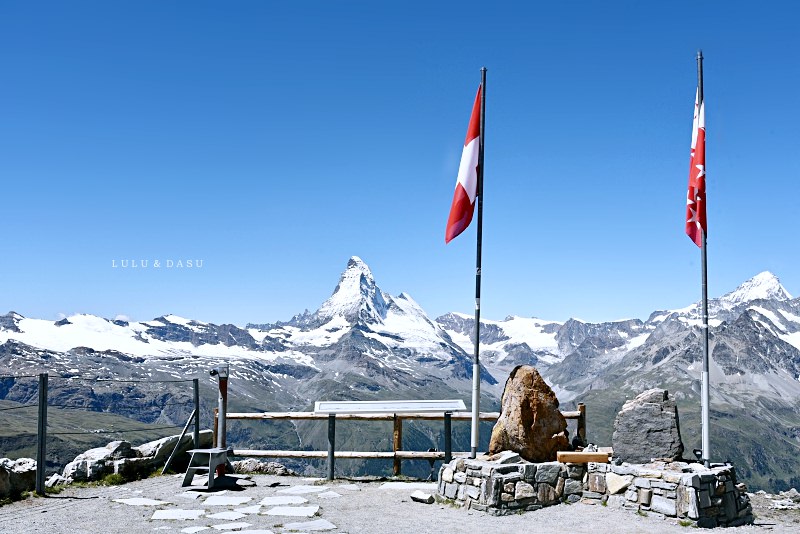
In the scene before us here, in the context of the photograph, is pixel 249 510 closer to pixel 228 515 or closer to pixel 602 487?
pixel 228 515

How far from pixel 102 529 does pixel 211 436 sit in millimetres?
11477

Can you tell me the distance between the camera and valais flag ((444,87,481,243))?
17.9m

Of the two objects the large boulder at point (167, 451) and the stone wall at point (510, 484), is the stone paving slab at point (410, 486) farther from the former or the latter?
the large boulder at point (167, 451)

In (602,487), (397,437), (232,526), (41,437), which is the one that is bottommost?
(232,526)

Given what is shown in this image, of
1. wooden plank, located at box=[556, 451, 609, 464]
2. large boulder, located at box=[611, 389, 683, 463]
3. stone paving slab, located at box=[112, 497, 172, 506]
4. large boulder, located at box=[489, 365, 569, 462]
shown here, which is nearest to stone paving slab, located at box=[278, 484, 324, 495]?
stone paving slab, located at box=[112, 497, 172, 506]

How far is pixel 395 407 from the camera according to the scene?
2058 centimetres

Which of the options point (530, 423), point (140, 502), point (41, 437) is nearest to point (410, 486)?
point (530, 423)

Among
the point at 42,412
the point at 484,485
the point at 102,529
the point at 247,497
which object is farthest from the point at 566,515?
the point at 42,412

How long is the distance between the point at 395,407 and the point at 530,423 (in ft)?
15.7

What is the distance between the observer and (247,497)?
1748cm

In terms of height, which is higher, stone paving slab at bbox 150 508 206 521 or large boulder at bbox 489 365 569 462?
large boulder at bbox 489 365 569 462

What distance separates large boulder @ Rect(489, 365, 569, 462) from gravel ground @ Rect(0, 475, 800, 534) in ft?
4.87

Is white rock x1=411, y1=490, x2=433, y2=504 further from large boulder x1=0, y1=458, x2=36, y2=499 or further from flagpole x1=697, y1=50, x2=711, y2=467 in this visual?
large boulder x1=0, y1=458, x2=36, y2=499

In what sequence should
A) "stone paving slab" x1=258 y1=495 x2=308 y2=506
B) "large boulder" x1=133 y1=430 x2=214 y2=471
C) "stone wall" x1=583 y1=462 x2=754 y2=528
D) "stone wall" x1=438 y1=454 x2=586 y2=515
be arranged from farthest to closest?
"large boulder" x1=133 y1=430 x2=214 y2=471 < "stone paving slab" x1=258 y1=495 x2=308 y2=506 < "stone wall" x1=438 y1=454 x2=586 y2=515 < "stone wall" x1=583 y1=462 x2=754 y2=528
